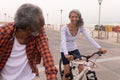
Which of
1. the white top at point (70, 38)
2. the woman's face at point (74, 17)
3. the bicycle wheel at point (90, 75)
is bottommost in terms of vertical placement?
the bicycle wheel at point (90, 75)

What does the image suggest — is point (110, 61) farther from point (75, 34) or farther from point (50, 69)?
point (50, 69)

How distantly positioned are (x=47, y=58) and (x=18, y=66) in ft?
1.10

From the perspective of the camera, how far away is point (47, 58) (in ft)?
7.70

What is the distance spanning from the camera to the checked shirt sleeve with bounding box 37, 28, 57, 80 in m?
2.29

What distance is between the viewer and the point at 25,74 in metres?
2.59

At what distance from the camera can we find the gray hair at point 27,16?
232 cm

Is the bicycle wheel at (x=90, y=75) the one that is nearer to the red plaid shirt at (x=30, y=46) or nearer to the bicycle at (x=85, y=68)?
the bicycle at (x=85, y=68)

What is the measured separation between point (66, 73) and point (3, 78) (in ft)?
11.8

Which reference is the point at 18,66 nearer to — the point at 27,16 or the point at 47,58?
the point at 47,58

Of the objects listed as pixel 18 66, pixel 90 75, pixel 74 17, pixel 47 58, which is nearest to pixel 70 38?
pixel 74 17

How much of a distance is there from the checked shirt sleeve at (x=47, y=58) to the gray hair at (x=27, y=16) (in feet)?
0.59

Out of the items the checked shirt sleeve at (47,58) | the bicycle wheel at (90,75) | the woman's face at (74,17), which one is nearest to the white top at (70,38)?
the woman's face at (74,17)

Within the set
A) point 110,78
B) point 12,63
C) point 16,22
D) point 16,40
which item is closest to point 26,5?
point 16,22

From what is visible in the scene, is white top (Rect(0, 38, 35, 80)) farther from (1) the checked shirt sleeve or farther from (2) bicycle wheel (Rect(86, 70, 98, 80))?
(2) bicycle wheel (Rect(86, 70, 98, 80))
